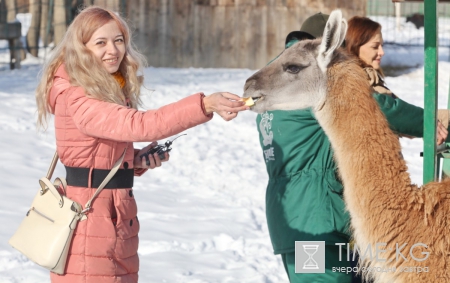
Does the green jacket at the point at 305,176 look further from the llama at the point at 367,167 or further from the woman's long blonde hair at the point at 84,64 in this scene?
the woman's long blonde hair at the point at 84,64

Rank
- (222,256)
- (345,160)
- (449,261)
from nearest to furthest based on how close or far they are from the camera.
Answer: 1. (449,261)
2. (345,160)
3. (222,256)

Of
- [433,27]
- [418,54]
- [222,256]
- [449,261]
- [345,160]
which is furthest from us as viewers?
[418,54]

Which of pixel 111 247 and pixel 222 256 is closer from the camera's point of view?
pixel 111 247

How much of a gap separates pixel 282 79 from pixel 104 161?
3.30 feet

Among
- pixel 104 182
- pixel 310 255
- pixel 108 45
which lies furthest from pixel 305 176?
pixel 108 45

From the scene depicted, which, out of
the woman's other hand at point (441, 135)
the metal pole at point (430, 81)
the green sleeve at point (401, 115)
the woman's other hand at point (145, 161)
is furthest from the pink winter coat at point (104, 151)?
the woman's other hand at point (441, 135)

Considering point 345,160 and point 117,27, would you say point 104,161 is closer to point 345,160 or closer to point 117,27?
point 117,27

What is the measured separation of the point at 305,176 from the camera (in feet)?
11.6

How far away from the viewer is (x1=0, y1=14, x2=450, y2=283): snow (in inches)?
204

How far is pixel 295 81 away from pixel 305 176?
47cm

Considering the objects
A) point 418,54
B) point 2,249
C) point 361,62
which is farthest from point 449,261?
point 418,54

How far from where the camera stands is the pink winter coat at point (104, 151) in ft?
9.45

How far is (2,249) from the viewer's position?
204 inches

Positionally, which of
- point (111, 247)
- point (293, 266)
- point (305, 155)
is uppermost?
point (305, 155)
